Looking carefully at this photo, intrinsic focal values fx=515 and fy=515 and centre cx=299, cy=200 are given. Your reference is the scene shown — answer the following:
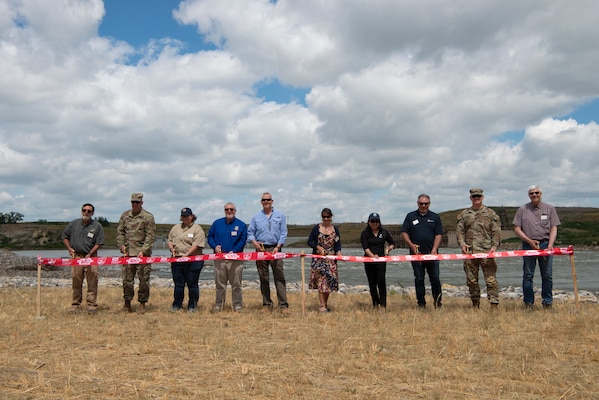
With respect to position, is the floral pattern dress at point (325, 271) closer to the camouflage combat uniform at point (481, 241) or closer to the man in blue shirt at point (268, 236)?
the man in blue shirt at point (268, 236)

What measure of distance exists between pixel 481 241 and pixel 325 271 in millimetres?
2652

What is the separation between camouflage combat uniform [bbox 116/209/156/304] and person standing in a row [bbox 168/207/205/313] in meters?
0.41

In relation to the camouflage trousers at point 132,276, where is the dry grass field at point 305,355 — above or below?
below

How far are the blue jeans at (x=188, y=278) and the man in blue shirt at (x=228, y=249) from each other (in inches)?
13.6

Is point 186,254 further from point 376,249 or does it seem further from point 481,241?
point 481,241

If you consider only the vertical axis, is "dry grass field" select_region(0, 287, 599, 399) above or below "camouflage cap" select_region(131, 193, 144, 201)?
below

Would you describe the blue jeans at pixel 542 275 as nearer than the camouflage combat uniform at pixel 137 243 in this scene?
Yes

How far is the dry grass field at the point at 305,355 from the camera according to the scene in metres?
4.21

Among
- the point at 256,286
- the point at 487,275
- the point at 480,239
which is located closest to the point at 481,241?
the point at 480,239

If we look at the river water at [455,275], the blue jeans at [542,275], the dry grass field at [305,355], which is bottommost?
the river water at [455,275]

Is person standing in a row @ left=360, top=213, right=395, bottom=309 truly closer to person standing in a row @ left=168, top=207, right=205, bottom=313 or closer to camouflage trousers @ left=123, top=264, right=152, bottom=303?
person standing in a row @ left=168, top=207, right=205, bottom=313

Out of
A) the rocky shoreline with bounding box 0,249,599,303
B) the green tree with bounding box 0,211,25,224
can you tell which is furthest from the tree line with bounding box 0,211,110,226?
the rocky shoreline with bounding box 0,249,599,303

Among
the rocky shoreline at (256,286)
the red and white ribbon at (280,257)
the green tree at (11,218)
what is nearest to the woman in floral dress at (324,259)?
the red and white ribbon at (280,257)

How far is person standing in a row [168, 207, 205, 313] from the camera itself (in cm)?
906
